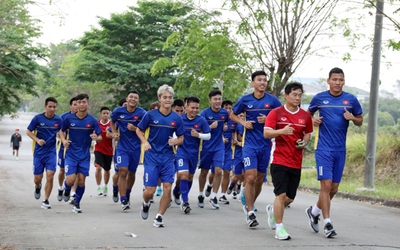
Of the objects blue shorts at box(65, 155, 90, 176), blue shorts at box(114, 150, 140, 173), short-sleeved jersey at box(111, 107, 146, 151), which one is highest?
short-sleeved jersey at box(111, 107, 146, 151)

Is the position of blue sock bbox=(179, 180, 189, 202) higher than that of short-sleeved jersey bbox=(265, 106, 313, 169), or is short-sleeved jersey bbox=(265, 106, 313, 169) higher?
short-sleeved jersey bbox=(265, 106, 313, 169)

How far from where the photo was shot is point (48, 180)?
44.9 ft

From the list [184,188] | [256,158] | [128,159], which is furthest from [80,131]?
[256,158]

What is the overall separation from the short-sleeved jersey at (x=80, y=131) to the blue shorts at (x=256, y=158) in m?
3.47

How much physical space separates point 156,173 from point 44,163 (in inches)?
147

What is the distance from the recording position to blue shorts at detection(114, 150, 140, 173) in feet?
44.0

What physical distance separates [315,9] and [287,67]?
229cm

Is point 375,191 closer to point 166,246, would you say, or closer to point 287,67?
point 287,67

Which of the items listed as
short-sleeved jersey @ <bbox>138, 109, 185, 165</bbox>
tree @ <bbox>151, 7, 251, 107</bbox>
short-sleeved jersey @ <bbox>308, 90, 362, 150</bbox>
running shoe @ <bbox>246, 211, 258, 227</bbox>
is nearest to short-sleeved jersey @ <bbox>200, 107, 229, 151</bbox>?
short-sleeved jersey @ <bbox>138, 109, 185, 165</bbox>

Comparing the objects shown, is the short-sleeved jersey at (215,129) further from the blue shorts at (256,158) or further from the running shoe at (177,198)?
the blue shorts at (256,158)

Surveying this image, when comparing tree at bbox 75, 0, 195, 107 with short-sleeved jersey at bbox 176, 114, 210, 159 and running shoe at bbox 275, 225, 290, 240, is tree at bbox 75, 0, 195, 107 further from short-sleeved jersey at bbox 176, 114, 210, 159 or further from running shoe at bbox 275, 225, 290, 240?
running shoe at bbox 275, 225, 290, 240

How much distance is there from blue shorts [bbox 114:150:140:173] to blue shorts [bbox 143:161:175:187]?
8.25 ft

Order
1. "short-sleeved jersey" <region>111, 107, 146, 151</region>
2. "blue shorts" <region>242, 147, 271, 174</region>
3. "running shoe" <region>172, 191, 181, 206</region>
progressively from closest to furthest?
"blue shorts" <region>242, 147, 271, 174</region> → "short-sleeved jersey" <region>111, 107, 146, 151</region> → "running shoe" <region>172, 191, 181, 206</region>

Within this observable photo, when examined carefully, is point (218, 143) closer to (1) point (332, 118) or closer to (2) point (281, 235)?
(1) point (332, 118)
